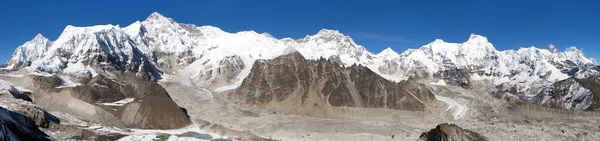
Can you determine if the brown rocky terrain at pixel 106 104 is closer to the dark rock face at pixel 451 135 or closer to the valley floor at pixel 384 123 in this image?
the valley floor at pixel 384 123

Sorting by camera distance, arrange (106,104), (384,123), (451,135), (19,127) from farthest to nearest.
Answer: (384,123)
(106,104)
(19,127)
(451,135)

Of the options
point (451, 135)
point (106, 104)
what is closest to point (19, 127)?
point (106, 104)

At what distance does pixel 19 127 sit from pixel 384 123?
10132 cm

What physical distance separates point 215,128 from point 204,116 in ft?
110

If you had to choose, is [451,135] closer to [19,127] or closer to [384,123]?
[19,127]

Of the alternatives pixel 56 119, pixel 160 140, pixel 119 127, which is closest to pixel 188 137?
pixel 160 140

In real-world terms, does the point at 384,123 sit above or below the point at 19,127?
above

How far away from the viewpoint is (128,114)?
471ft

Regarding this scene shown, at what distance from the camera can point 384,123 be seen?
6486 inches

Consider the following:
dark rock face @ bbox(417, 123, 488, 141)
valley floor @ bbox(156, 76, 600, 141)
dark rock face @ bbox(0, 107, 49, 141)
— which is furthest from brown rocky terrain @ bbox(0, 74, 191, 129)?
dark rock face @ bbox(417, 123, 488, 141)

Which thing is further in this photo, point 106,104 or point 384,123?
point 384,123

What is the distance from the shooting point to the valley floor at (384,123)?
452 feet

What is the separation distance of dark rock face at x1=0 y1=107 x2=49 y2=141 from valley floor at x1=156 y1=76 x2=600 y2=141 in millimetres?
56242

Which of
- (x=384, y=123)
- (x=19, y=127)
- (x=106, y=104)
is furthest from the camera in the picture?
(x=384, y=123)
